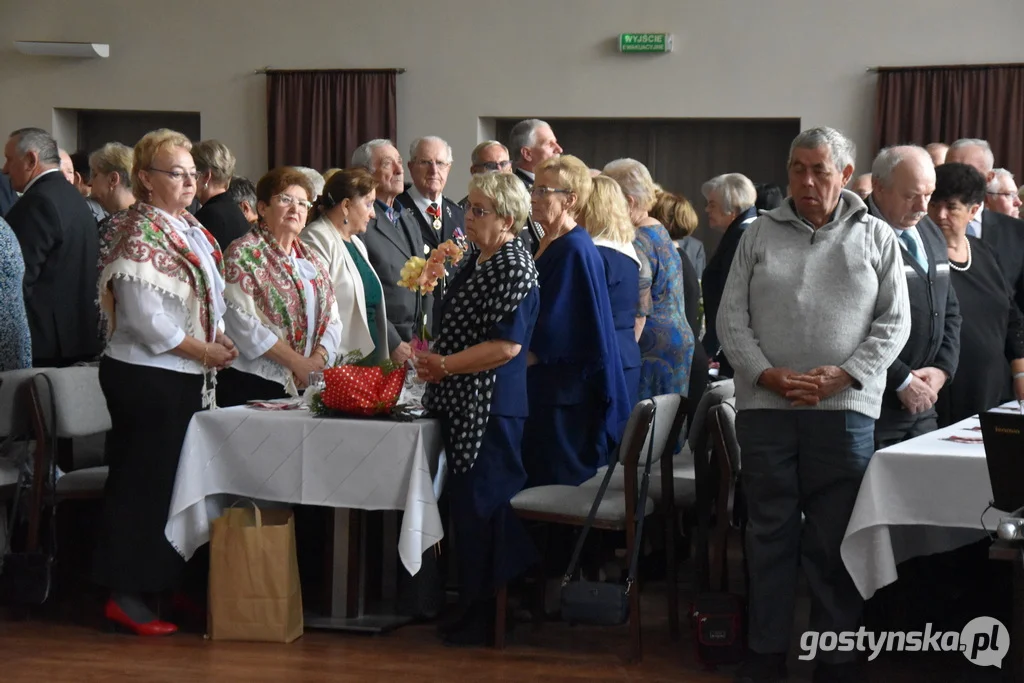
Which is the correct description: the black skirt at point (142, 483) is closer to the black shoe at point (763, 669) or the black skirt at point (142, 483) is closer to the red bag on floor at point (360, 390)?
the red bag on floor at point (360, 390)

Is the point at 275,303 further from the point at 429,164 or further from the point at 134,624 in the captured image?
the point at 429,164

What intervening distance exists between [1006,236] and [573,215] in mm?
1644

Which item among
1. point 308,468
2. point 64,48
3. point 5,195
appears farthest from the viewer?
point 64,48

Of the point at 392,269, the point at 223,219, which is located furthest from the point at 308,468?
the point at 223,219

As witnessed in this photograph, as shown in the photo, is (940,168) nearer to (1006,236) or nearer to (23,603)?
(1006,236)

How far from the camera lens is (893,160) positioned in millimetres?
3873

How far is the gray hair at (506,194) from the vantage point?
3992 millimetres

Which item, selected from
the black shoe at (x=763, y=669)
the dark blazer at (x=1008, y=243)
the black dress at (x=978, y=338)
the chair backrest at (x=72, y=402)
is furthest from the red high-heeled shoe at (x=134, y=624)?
the dark blazer at (x=1008, y=243)

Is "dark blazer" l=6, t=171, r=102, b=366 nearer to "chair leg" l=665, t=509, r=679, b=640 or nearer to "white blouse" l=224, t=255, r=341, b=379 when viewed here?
"white blouse" l=224, t=255, r=341, b=379

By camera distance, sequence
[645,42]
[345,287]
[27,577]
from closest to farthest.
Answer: [27,577] < [345,287] < [645,42]

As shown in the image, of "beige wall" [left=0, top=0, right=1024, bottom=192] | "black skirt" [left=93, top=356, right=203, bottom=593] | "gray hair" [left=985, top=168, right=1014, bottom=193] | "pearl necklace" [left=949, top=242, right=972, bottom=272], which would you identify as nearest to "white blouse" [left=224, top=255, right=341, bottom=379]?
"black skirt" [left=93, top=356, right=203, bottom=593]

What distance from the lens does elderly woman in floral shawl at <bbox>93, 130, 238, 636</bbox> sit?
3.99 meters

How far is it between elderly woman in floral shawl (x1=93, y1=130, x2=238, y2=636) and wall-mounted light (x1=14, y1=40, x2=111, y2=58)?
7992 mm

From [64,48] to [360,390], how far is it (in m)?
8.69
